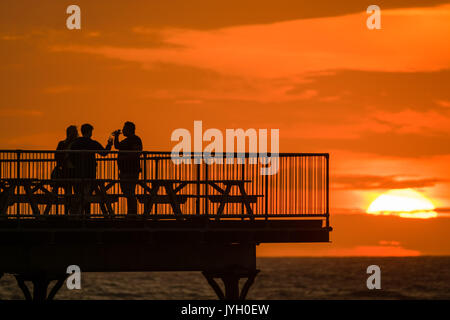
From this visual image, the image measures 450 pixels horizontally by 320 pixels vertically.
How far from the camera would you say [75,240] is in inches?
1123

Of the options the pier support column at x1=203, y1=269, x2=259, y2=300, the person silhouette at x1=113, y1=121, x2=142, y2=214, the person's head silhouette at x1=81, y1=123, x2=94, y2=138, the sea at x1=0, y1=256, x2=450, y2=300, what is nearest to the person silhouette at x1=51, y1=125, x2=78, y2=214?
the person's head silhouette at x1=81, y1=123, x2=94, y2=138

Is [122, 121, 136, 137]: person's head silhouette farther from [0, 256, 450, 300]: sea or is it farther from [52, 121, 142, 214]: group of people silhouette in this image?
[0, 256, 450, 300]: sea

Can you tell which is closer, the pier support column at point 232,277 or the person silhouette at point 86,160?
the person silhouette at point 86,160

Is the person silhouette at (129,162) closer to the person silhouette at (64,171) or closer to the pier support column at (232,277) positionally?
the person silhouette at (64,171)

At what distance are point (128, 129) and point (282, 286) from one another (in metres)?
130

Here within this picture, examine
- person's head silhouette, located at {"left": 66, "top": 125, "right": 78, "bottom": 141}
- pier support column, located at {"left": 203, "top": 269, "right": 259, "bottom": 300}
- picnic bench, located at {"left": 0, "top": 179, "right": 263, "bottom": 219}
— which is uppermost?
person's head silhouette, located at {"left": 66, "top": 125, "right": 78, "bottom": 141}

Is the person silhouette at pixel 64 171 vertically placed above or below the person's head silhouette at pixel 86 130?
below

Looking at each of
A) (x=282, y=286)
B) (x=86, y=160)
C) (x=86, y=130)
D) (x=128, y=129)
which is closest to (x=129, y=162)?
(x=128, y=129)

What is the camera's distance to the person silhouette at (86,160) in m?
29.0

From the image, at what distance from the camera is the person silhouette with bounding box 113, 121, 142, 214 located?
95.8 feet

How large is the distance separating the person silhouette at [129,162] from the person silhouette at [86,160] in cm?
48

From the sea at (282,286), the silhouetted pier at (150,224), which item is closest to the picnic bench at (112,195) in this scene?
the silhouetted pier at (150,224)
